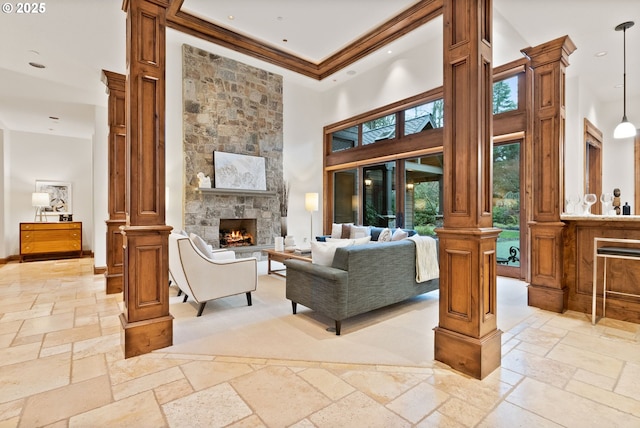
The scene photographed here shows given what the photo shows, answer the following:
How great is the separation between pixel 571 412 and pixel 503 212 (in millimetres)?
4007

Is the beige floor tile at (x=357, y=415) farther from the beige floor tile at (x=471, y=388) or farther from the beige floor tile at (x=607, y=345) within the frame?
the beige floor tile at (x=607, y=345)

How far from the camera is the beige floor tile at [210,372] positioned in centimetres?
208

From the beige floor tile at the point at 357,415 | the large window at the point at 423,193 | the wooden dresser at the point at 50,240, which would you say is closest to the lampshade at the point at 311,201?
the large window at the point at 423,193

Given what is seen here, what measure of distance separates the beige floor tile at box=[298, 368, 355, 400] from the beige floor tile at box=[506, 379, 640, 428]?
0.98 meters

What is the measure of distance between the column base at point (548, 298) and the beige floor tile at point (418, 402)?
7.91 ft

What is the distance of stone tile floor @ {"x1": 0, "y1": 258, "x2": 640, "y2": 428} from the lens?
5.61 feet

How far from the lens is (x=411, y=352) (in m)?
2.50

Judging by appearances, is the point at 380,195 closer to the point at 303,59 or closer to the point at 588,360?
the point at 303,59

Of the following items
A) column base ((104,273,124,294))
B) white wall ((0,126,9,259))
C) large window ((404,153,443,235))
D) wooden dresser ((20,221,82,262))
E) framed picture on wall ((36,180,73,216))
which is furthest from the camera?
framed picture on wall ((36,180,73,216))

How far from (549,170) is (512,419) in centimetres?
285

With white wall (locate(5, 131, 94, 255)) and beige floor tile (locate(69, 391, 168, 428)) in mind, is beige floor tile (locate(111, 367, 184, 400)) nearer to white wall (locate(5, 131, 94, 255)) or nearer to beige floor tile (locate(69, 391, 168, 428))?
beige floor tile (locate(69, 391, 168, 428))

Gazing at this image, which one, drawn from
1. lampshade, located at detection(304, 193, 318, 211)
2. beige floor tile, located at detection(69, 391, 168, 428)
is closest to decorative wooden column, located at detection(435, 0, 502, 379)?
beige floor tile, located at detection(69, 391, 168, 428)

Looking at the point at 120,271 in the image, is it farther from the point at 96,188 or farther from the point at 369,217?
the point at 369,217

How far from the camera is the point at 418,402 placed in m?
1.85
